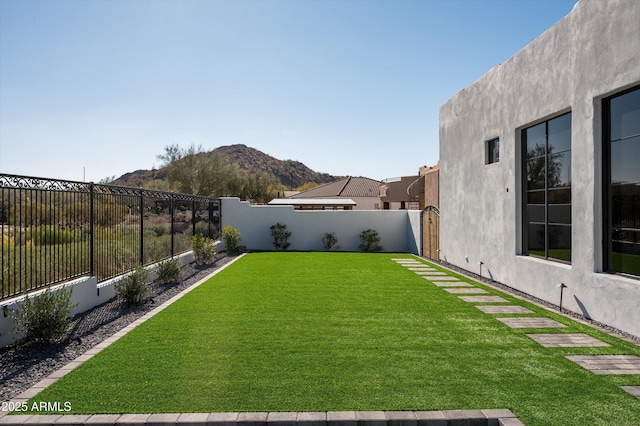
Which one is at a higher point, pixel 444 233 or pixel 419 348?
pixel 444 233

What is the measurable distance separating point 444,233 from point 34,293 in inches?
446

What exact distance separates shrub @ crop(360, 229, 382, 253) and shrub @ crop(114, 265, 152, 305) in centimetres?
1195

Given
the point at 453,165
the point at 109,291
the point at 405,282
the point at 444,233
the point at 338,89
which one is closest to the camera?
the point at 109,291

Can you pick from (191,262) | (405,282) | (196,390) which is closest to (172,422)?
(196,390)

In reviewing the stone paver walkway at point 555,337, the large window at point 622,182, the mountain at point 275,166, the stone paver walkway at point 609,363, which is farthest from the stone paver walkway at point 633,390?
the mountain at point 275,166

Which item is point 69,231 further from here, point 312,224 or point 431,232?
point 312,224

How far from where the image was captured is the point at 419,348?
16.0 feet

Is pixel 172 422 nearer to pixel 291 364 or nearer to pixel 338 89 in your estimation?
pixel 291 364

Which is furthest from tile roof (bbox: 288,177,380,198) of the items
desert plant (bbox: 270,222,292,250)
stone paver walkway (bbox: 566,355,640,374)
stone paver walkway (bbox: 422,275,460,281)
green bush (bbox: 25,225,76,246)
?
stone paver walkway (bbox: 566,355,640,374)

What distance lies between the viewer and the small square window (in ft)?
32.6

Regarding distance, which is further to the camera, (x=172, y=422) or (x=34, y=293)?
(x=34, y=293)

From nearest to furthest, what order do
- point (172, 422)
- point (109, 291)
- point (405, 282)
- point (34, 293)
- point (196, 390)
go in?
point (172, 422) < point (196, 390) < point (34, 293) < point (109, 291) < point (405, 282)

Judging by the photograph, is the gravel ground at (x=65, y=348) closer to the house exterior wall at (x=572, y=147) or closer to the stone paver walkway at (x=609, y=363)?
the stone paver walkway at (x=609, y=363)

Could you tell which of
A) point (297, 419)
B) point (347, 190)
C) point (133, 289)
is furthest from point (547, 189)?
point (347, 190)
